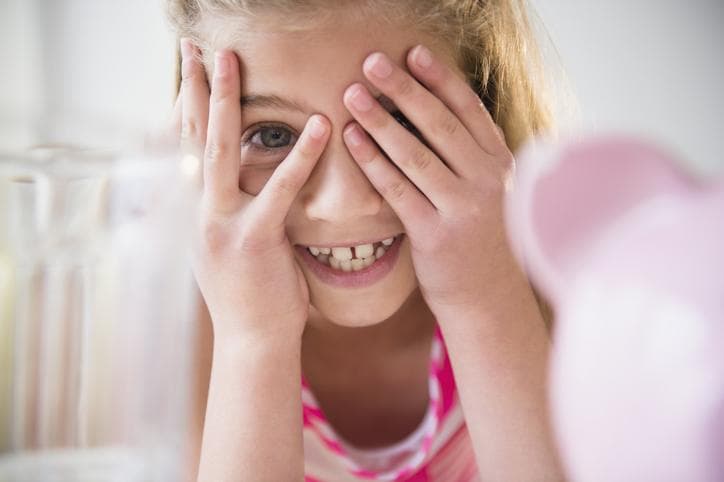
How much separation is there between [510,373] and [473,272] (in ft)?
0.22

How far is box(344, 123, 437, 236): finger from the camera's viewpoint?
426 millimetres

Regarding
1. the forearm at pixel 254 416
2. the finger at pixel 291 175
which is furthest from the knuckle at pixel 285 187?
the forearm at pixel 254 416

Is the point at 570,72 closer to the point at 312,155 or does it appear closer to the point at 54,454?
the point at 312,155

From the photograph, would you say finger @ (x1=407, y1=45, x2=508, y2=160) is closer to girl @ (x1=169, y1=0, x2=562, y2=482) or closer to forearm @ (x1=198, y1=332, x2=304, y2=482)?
girl @ (x1=169, y1=0, x2=562, y2=482)

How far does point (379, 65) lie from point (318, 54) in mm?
37

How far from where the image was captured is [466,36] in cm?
50

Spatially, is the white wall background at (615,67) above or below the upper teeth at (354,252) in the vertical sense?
above

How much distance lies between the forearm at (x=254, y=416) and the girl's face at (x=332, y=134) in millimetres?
70

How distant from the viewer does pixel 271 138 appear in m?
A: 0.49

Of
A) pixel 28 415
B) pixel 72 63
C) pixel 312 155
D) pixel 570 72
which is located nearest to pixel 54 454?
pixel 28 415

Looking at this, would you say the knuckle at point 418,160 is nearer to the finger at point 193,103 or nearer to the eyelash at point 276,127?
the eyelash at point 276,127

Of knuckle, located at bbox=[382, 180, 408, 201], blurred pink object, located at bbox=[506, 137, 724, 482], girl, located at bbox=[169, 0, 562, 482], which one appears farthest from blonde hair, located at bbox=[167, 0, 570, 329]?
blurred pink object, located at bbox=[506, 137, 724, 482]

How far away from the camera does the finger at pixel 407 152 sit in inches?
16.5

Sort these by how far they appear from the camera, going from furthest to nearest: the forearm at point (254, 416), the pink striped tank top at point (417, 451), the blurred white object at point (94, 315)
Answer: the pink striped tank top at point (417, 451) → the forearm at point (254, 416) → the blurred white object at point (94, 315)
